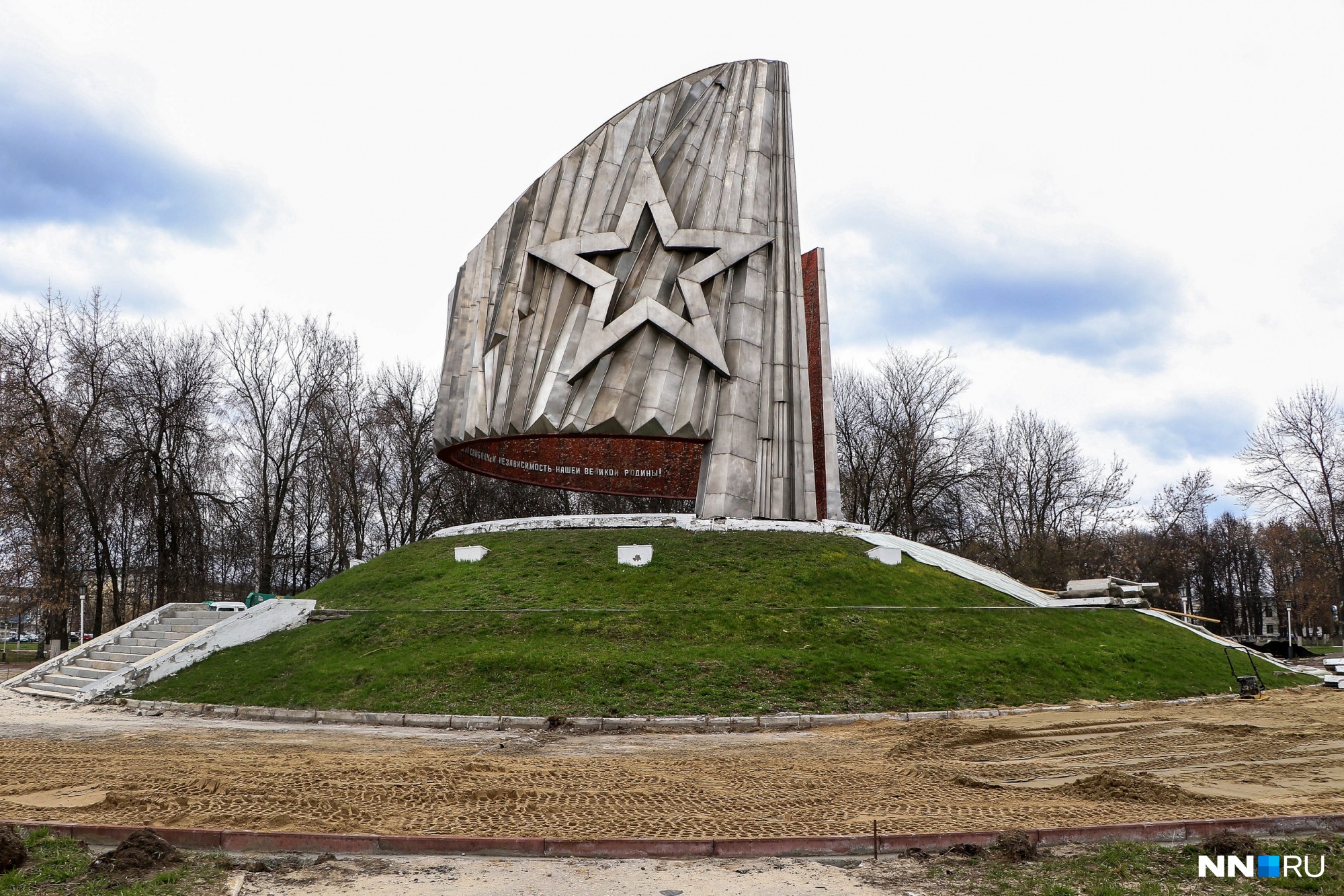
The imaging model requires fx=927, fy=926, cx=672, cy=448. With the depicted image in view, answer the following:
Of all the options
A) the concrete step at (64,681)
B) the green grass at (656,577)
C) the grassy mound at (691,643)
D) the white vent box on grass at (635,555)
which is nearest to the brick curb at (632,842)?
the grassy mound at (691,643)

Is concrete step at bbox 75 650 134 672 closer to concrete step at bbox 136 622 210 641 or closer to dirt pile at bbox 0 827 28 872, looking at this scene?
concrete step at bbox 136 622 210 641

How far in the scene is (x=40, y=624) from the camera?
37.6 metres

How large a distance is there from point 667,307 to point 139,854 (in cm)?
2306

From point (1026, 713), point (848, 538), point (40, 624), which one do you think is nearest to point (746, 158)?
point (848, 538)

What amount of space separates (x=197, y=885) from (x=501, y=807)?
278cm

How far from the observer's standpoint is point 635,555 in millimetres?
23797

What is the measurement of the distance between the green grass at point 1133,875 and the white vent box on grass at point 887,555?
58.3 feet

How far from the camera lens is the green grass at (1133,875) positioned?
240 inches

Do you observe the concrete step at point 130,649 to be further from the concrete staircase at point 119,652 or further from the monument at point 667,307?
the monument at point 667,307

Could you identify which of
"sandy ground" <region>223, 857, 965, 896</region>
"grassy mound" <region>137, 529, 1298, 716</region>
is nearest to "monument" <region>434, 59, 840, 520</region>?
"grassy mound" <region>137, 529, 1298, 716</region>

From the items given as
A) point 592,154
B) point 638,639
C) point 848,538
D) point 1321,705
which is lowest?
point 1321,705

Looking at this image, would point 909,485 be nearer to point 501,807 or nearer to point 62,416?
point 62,416

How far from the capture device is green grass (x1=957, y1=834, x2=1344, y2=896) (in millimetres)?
6098

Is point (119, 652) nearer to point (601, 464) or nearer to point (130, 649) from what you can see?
point (130, 649)
